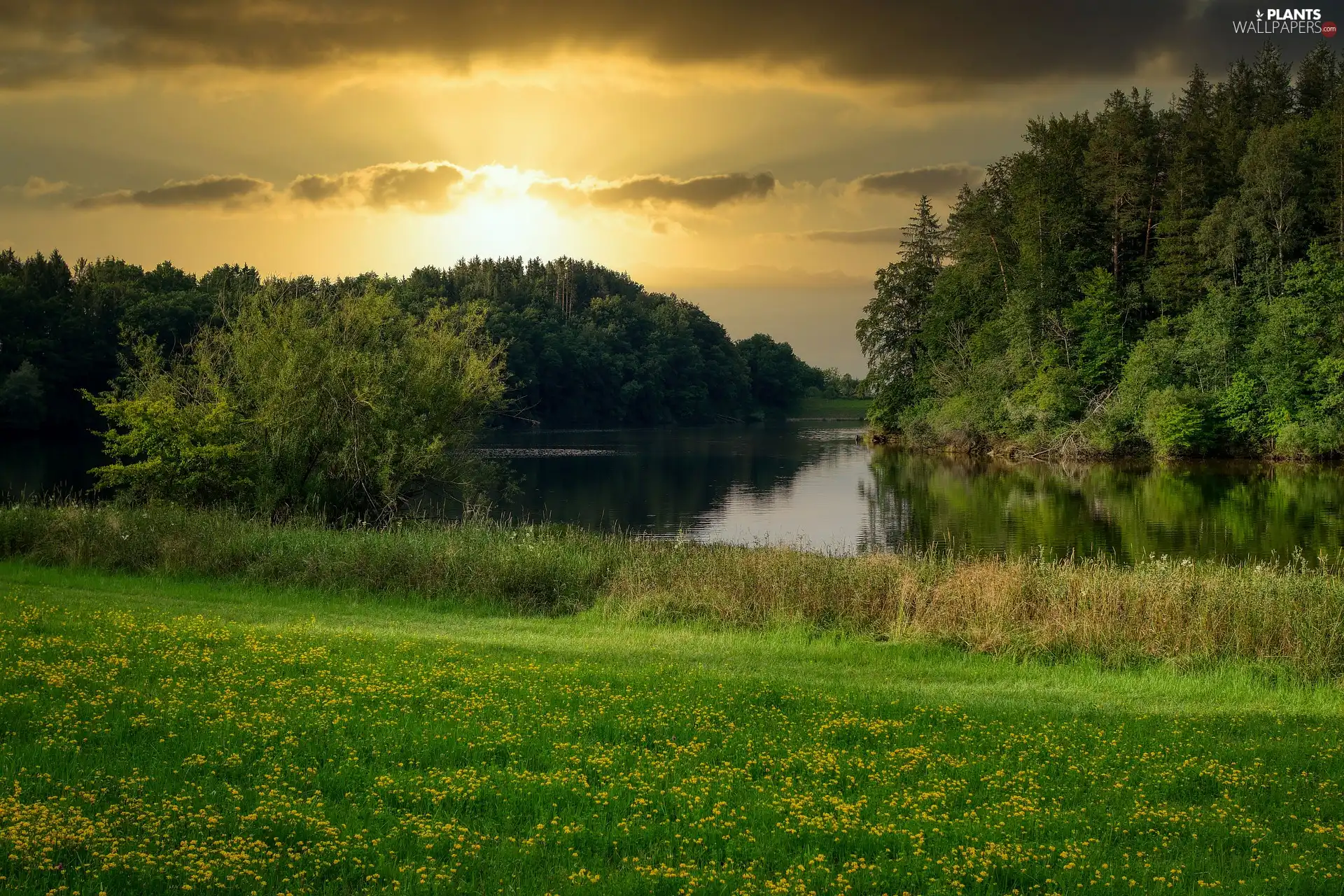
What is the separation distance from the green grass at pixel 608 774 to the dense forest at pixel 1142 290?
61458 mm

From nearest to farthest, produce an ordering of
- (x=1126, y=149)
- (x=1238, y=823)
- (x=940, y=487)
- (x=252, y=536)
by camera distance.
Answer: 1. (x=1238, y=823)
2. (x=252, y=536)
3. (x=940, y=487)
4. (x=1126, y=149)

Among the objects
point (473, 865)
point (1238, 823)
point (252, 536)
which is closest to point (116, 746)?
point (473, 865)

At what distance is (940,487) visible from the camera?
60.5 metres

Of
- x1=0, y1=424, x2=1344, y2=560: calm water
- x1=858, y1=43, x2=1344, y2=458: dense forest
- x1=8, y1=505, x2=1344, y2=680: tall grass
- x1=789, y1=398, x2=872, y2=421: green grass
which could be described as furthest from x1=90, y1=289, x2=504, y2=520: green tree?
x1=789, y1=398, x2=872, y2=421: green grass

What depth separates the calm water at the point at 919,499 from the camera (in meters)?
40.6

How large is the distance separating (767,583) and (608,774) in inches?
513

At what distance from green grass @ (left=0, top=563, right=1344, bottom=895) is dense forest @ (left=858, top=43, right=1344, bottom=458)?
61458mm

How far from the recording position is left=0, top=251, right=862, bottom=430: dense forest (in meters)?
90.3

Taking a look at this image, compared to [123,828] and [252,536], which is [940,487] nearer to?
[252,536]

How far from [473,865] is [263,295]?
33.5 meters

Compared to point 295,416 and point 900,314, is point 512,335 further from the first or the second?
point 295,416

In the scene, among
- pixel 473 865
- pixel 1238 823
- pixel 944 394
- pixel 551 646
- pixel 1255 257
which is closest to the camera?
pixel 473 865

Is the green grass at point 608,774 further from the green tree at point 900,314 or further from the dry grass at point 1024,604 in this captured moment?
the green tree at point 900,314

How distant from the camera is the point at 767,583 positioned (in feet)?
73.6
